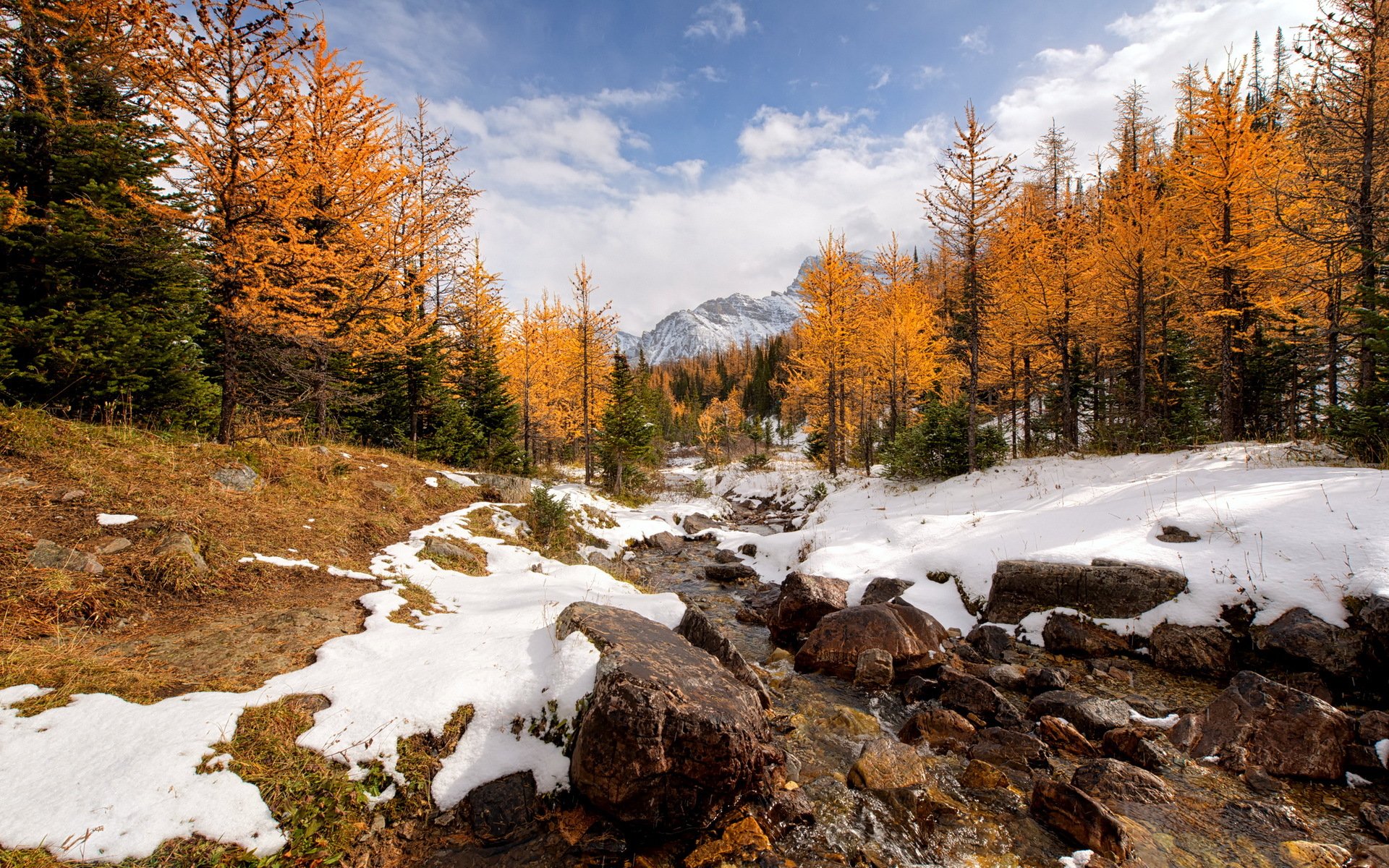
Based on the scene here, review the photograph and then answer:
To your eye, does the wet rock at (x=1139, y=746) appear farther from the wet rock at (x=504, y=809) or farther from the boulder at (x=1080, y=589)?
the wet rock at (x=504, y=809)

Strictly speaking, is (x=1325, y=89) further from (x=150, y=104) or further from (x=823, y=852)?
(x=150, y=104)

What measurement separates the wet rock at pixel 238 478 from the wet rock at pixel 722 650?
311 inches

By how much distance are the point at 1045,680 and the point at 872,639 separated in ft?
7.23

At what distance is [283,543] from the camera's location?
7500 mm

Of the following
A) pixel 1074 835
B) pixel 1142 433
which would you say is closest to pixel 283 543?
pixel 1074 835

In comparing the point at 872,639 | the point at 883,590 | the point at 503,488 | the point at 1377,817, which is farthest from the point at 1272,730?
the point at 503,488

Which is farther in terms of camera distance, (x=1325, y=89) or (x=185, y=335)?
(x=1325, y=89)

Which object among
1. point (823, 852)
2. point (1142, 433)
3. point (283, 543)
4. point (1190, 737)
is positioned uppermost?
point (1142, 433)

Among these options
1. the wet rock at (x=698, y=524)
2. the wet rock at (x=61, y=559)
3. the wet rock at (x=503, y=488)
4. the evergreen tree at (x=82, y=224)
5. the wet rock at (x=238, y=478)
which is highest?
the evergreen tree at (x=82, y=224)

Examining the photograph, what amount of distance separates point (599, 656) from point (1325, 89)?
19822 mm

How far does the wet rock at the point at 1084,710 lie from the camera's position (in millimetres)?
5590

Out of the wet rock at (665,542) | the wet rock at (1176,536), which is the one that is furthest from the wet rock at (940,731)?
the wet rock at (665,542)

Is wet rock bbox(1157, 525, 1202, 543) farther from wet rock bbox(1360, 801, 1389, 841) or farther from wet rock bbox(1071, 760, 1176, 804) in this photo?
wet rock bbox(1071, 760, 1176, 804)

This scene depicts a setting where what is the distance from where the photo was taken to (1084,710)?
572cm
